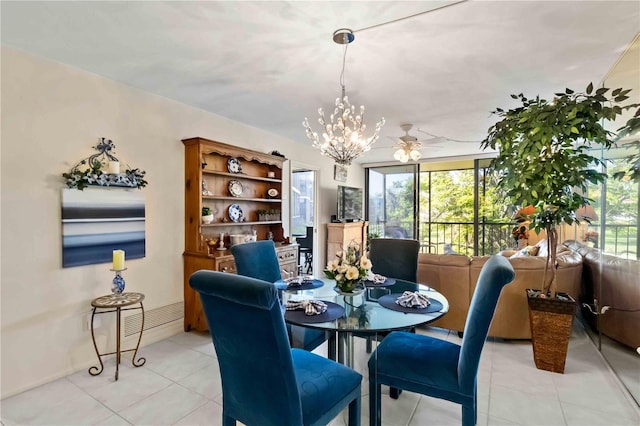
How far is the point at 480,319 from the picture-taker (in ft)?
4.84

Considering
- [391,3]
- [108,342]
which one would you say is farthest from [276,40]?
[108,342]

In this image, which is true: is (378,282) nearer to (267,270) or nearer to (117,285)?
(267,270)

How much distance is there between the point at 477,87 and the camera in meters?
2.90

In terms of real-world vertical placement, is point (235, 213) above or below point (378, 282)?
above

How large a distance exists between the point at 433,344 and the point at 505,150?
178cm

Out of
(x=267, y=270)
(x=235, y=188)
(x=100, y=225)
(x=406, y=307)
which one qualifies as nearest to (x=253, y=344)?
(x=406, y=307)

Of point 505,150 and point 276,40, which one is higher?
point 276,40

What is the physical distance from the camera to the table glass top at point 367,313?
1637 mm

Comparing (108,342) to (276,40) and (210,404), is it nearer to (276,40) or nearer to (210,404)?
(210,404)

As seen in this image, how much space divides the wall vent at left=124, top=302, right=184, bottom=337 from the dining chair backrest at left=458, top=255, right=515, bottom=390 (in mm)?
2791

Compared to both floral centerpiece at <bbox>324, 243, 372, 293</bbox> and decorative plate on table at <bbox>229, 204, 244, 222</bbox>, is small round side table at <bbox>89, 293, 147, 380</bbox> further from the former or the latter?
floral centerpiece at <bbox>324, 243, 372, 293</bbox>

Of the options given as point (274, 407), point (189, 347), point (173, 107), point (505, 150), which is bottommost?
point (189, 347)

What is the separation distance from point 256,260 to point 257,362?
1.47 m

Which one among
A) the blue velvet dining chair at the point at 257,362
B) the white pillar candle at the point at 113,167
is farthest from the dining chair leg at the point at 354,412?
the white pillar candle at the point at 113,167
